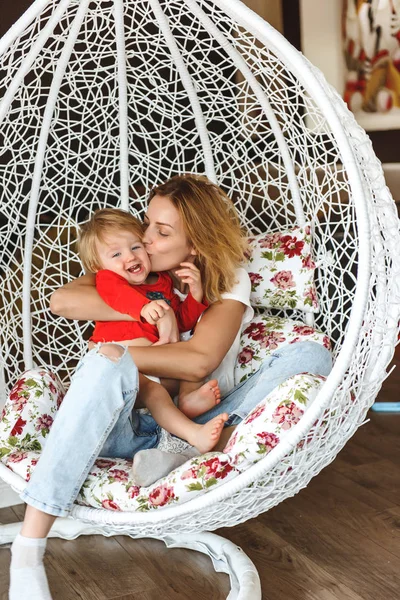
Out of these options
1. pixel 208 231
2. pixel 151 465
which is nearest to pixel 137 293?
pixel 208 231

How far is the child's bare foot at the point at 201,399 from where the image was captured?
1880mm

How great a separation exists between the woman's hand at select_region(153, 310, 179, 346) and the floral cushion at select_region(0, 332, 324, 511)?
32 centimetres

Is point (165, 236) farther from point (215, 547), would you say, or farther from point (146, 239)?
point (215, 547)

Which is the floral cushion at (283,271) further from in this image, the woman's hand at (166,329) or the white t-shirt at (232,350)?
the woman's hand at (166,329)

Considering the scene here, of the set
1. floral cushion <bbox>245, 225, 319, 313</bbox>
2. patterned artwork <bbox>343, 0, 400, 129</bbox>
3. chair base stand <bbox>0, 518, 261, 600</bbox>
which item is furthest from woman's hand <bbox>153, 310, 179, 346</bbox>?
patterned artwork <bbox>343, 0, 400, 129</bbox>

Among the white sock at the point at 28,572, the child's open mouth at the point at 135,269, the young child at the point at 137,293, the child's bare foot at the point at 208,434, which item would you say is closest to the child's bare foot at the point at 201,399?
the young child at the point at 137,293

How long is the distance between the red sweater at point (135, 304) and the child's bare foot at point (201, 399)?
0.19 metres

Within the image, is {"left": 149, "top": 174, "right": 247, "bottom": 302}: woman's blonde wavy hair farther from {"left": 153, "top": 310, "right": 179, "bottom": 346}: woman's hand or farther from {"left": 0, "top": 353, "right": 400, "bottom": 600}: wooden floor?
{"left": 0, "top": 353, "right": 400, "bottom": 600}: wooden floor

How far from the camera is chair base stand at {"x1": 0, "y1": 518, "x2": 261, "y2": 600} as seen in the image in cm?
173

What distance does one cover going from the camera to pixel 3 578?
73.9 inches

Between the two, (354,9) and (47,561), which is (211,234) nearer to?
(47,561)

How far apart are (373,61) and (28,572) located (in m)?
4.31

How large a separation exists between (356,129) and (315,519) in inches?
42.3

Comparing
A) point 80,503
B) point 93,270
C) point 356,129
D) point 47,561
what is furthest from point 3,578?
point 356,129
